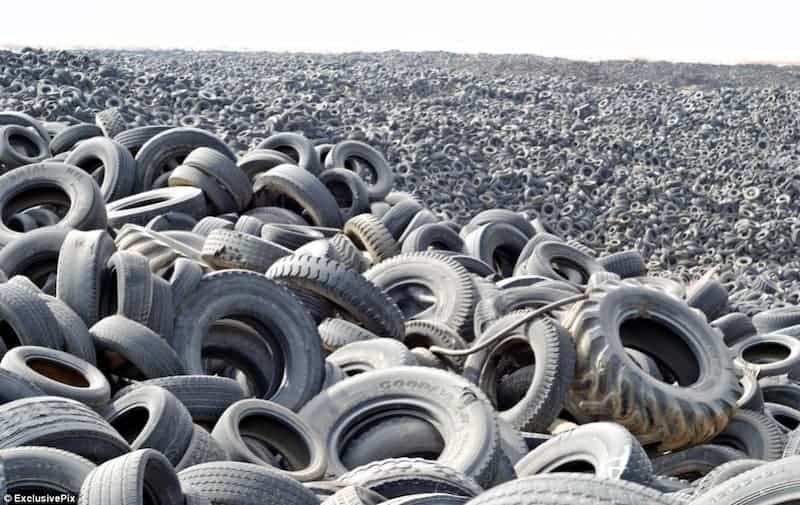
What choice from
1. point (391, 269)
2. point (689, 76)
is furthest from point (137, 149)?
point (689, 76)

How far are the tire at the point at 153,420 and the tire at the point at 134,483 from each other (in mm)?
886

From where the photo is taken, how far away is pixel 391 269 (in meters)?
8.32

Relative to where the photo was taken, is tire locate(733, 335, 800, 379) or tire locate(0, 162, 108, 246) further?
tire locate(733, 335, 800, 379)

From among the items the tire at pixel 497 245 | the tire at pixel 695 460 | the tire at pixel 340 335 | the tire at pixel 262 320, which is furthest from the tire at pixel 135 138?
the tire at pixel 695 460

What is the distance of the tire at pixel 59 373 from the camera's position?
4.83 meters

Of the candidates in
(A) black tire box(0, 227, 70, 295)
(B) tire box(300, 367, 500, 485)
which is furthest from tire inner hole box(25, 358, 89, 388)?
(A) black tire box(0, 227, 70, 295)

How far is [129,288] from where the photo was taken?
604cm

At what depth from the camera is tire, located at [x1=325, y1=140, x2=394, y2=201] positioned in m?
12.1

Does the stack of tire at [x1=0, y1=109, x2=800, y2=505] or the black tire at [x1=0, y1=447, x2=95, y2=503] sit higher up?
the black tire at [x1=0, y1=447, x2=95, y2=503]

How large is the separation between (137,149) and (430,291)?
4.06 metres

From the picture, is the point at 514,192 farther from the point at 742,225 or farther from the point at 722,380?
Result: the point at 722,380

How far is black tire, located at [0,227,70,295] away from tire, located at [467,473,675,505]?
4.33m

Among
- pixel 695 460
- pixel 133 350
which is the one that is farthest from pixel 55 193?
pixel 695 460

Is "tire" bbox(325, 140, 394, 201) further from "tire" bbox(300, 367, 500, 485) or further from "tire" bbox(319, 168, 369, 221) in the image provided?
"tire" bbox(300, 367, 500, 485)
